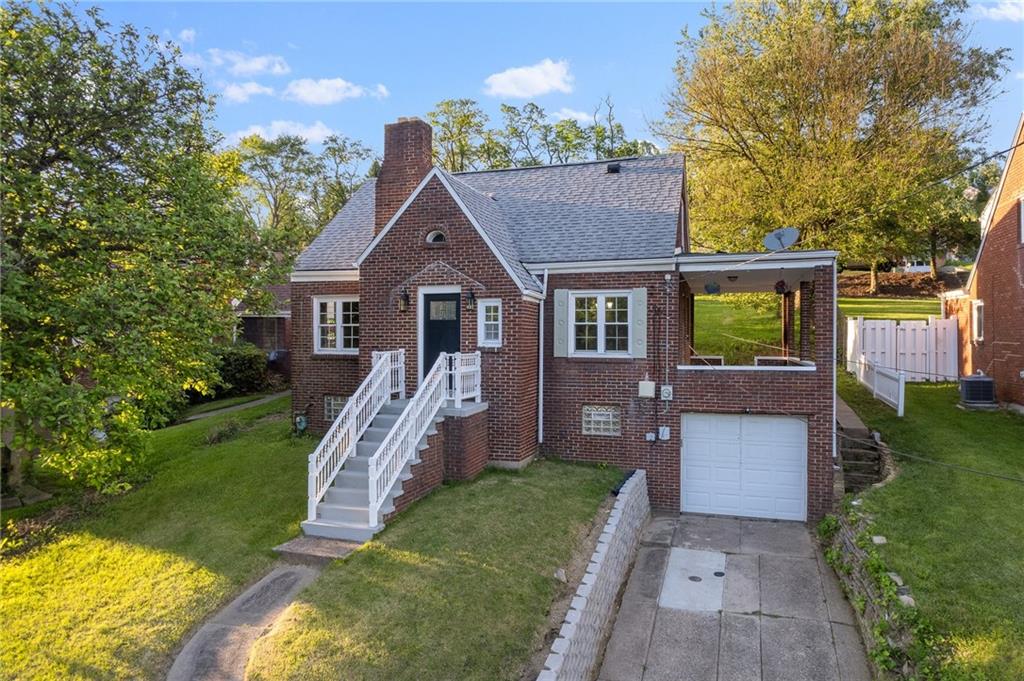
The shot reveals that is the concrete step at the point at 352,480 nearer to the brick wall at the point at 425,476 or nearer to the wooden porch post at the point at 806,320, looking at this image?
the brick wall at the point at 425,476

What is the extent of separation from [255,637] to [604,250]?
32.0ft

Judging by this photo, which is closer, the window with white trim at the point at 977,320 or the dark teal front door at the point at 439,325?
the dark teal front door at the point at 439,325

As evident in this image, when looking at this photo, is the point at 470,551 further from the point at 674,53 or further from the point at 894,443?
the point at 674,53

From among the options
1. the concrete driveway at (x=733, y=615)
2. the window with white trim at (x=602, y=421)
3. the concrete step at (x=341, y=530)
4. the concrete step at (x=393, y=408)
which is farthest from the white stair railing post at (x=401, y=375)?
the concrete driveway at (x=733, y=615)

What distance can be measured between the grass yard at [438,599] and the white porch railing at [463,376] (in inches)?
81.3

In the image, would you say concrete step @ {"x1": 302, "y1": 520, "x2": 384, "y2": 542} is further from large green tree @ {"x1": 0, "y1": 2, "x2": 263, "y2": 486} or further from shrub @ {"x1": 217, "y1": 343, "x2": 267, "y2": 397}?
shrub @ {"x1": 217, "y1": 343, "x2": 267, "y2": 397}

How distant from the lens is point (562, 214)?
1472 centimetres

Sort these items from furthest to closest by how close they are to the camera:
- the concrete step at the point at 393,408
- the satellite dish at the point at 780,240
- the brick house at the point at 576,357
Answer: the concrete step at the point at 393,408
the brick house at the point at 576,357
the satellite dish at the point at 780,240

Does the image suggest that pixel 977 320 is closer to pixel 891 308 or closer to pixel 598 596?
pixel 891 308

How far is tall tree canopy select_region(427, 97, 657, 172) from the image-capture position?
3284cm

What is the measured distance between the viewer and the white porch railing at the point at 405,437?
30.0ft

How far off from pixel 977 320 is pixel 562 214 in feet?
45.3

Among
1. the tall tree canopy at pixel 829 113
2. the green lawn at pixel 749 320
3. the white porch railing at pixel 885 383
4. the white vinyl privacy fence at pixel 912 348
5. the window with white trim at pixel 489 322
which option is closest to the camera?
the window with white trim at pixel 489 322

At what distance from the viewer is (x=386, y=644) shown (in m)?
6.37
